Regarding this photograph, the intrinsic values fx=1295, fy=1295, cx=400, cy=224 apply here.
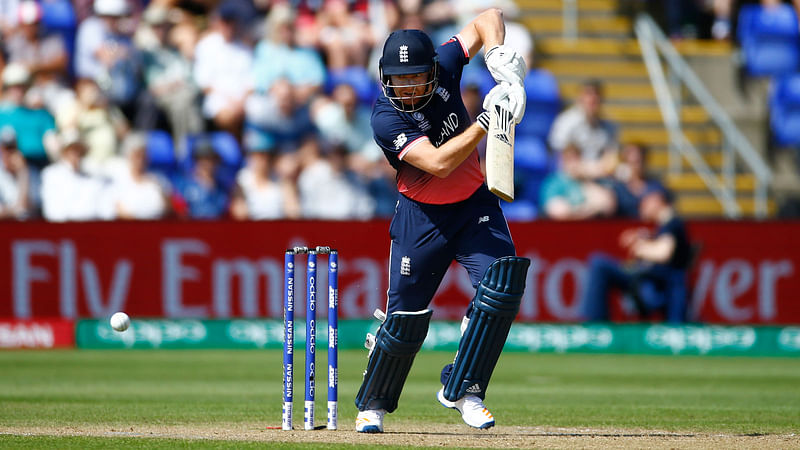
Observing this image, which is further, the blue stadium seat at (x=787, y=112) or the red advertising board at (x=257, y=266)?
the blue stadium seat at (x=787, y=112)

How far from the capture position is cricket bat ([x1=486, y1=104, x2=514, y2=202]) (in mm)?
5309

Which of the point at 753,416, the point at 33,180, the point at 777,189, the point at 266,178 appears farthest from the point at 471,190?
the point at 777,189

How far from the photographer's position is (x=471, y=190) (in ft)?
18.9

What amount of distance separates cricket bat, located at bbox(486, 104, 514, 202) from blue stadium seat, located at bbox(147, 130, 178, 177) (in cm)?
800

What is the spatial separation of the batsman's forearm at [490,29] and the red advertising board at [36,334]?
7.08m

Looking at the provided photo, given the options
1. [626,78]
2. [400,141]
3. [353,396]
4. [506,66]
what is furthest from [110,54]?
[506,66]

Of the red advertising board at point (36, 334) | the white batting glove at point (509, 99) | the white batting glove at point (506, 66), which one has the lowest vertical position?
the red advertising board at point (36, 334)

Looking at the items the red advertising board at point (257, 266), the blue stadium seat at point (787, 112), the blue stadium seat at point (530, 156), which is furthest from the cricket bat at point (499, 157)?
the blue stadium seat at point (787, 112)

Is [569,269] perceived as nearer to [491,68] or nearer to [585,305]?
[585,305]

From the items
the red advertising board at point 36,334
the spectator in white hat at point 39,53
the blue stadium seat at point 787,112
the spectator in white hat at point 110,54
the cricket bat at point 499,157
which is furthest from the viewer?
the blue stadium seat at point 787,112

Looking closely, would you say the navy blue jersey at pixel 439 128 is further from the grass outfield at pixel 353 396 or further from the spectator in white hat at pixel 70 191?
the spectator in white hat at pixel 70 191

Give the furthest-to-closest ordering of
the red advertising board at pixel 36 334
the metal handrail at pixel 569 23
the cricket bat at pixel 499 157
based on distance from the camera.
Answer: the metal handrail at pixel 569 23
the red advertising board at pixel 36 334
the cricket bat at pixel 499 157

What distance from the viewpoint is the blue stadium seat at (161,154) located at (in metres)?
12.9

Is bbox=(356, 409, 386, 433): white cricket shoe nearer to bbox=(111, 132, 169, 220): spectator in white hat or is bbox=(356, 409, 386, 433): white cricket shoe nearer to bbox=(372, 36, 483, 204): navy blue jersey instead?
bbox=(372, 36, 483, 204): navy blue jersey
